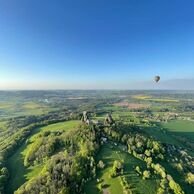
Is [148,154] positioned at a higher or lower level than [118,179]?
higher

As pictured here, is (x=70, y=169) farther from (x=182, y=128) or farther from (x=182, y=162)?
(x=182, y=128)

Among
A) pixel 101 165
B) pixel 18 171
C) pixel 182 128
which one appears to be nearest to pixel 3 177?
pixel 18 171

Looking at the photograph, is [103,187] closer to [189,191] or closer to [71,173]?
[71,173]

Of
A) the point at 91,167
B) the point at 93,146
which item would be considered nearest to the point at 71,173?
the point at 91,167

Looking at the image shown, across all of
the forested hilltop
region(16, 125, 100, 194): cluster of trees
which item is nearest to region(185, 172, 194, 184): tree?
the forested hilltop

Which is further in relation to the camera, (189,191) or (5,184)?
(5,184)

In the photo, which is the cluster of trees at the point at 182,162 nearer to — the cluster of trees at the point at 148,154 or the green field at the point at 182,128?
the cluster of trees at the point at 148,154
